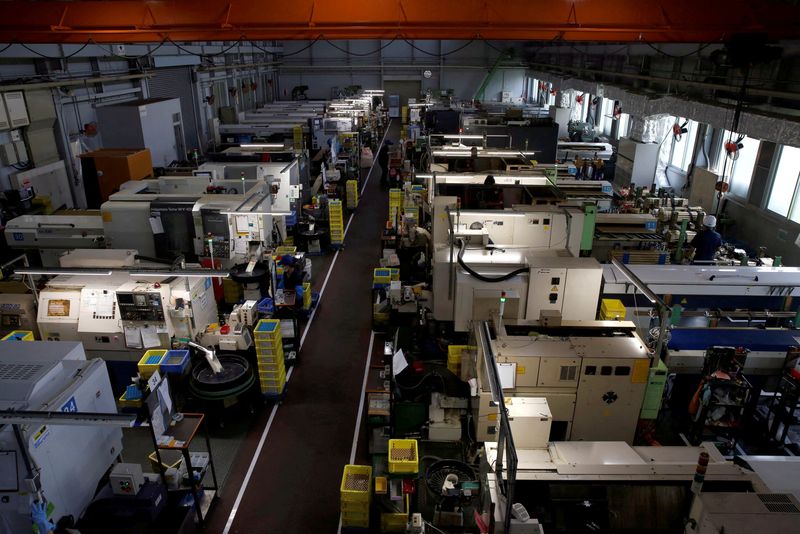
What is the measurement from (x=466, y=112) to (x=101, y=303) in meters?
15.0

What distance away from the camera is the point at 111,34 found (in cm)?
775

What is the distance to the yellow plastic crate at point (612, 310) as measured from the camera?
22.8ft

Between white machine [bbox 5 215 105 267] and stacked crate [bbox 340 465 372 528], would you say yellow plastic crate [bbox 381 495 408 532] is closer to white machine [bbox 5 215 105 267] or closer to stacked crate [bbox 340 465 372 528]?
stacked crate [bbox 340 465 372 528]

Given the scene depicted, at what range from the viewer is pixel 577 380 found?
5.59m

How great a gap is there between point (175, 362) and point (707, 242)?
31.0 ft

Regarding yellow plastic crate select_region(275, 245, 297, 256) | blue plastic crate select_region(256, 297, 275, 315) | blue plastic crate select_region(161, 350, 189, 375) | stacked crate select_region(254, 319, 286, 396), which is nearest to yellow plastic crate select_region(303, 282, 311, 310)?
yellow plastic crate select_region(275, 245, 297, 256)

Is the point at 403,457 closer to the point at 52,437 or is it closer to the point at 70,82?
the point at 52,437

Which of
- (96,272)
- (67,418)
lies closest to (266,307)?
(96,272)

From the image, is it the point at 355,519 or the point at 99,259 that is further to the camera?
the point at 99,259

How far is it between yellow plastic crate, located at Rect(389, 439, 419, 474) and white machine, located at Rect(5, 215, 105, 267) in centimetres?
705

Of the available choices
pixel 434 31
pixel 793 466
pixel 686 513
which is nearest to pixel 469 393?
pixel 686 513

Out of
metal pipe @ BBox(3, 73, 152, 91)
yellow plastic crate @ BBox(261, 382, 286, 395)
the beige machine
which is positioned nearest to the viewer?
the beige machine

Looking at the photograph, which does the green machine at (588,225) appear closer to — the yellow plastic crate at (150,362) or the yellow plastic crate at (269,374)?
the yellow plastic crate at (269,374)

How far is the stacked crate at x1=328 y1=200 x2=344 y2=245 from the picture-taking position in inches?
509
